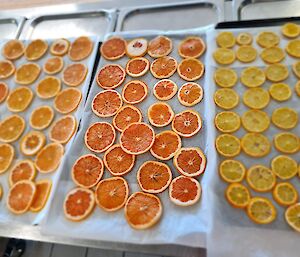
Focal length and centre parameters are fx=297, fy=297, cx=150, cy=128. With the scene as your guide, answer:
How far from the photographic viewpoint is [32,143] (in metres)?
1.59

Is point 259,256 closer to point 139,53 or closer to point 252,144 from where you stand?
point 252,144

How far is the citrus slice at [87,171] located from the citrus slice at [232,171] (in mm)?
570

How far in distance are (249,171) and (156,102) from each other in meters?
0.60

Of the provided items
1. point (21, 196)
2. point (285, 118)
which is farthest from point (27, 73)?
point (285, 118)

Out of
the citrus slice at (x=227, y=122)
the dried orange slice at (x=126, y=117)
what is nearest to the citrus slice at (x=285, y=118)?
the citrus slice at (x=227, y=122)

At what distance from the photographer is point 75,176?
1.43 meters

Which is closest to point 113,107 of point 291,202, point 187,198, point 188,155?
point 188,155

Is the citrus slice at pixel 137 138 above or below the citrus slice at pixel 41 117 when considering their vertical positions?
below

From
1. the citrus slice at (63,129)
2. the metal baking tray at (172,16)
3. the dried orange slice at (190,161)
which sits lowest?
the dried orange slice at (190,161)

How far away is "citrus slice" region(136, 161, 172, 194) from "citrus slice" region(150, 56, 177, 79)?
551 millimetres

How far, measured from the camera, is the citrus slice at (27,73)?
183 centimetres

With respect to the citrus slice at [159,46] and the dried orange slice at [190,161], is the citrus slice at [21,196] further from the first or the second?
the citrus slice at [159,46]

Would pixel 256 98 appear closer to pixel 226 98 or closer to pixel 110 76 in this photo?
pixel 226 98

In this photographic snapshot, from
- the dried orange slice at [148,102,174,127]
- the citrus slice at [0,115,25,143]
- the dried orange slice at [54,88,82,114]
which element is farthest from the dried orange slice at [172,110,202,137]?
the citrus slice at [0,115,25,143]
